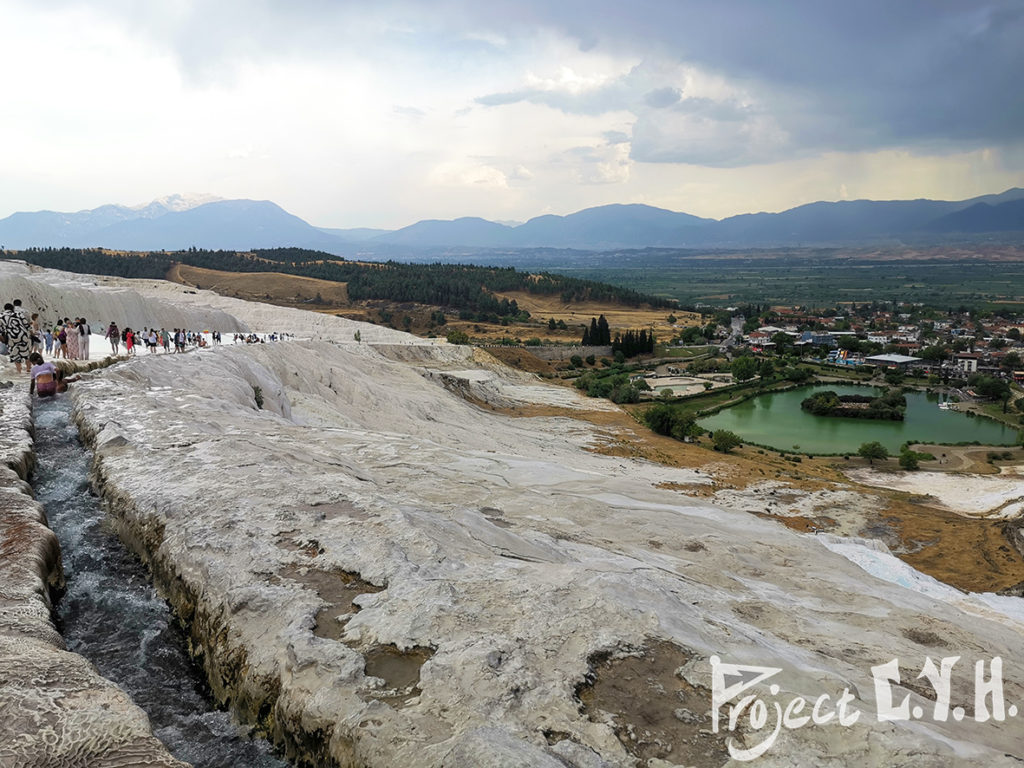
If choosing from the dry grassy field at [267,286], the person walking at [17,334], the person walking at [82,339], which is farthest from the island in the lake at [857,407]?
the dry grassy field at [267,286]

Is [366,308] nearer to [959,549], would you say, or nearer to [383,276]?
[383,276]

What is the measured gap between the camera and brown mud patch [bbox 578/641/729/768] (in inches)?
184

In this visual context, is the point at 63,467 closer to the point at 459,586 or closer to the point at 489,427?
the point at 459,586

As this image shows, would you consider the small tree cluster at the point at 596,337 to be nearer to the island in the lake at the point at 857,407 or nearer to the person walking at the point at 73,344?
the island in the lake at the point at 857,407

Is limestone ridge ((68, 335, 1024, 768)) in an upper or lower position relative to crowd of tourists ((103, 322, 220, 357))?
lower

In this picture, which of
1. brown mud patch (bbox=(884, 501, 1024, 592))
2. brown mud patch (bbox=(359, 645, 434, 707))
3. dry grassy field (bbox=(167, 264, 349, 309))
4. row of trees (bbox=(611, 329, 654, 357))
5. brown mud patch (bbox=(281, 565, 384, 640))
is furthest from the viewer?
dry grassy field (bbox=(167, 264, 349, 309))

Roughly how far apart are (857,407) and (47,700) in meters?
77.4

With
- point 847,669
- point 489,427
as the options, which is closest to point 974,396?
point 489,427

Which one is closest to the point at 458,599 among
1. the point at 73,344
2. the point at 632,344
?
the point at 73,344

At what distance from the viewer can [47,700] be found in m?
4.54

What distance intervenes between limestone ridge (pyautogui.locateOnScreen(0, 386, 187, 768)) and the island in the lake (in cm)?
7382

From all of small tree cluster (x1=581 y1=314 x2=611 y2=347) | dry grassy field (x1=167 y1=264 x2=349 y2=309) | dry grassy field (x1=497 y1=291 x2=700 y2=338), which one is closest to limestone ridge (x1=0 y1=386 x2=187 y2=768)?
small tree cluster (x1=581 y1=314 x2=611 y2=347)

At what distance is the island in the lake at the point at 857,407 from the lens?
6806 cm

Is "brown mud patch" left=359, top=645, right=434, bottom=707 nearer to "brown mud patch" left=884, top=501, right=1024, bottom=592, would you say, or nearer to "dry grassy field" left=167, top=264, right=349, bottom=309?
"brown mud patch" left=884, top=501, right=1024, bottom=592
